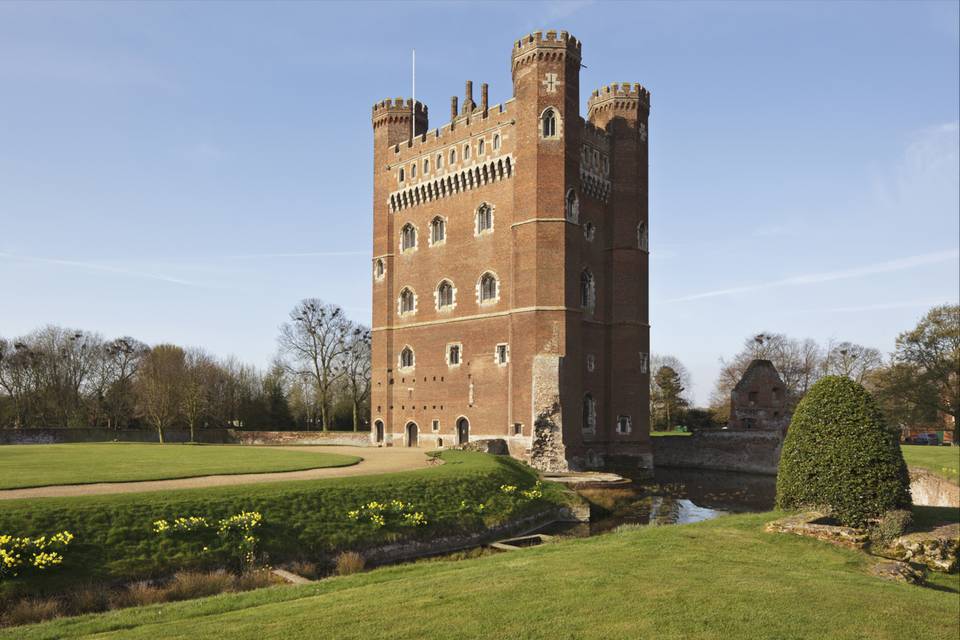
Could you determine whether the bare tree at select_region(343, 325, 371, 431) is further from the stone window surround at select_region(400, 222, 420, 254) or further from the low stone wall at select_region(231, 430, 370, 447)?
the stone window surround at select_region(400, 222, 420, 254)

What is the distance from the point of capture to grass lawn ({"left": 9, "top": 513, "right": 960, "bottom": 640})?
8359 millimetres

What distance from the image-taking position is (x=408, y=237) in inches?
1703

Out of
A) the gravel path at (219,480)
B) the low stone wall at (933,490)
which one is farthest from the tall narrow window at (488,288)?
the low stone wall at (933,490)

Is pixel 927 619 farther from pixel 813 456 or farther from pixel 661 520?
pixel 661 520

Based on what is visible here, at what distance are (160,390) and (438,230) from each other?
966 inches

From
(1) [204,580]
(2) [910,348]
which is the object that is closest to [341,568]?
(1) [204,580]

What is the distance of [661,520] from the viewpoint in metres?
24.2

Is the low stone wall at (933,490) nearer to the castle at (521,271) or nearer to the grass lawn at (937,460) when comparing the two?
the grass lawn at (937,460)

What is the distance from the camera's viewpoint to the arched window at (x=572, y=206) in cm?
3597

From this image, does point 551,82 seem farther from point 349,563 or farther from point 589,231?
point 349,563

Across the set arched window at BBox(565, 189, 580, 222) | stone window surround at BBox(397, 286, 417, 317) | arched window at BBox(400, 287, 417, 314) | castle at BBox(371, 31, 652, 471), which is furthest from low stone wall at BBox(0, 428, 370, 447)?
arched window at BBox(565, 189, 580, 222)

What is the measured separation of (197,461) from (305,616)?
17612mm

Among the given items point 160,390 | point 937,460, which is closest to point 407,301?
point 160,390

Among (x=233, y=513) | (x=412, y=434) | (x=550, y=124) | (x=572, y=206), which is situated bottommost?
(x=412, y=434)
